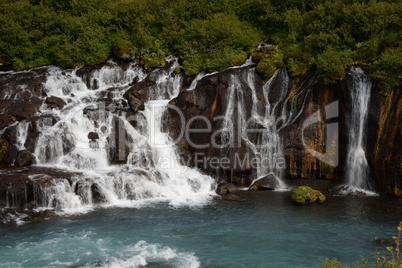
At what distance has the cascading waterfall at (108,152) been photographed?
2116 centimetres

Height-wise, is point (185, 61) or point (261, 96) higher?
point (185, 61)

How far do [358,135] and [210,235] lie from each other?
12055mm

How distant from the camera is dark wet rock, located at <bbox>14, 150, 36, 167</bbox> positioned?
911 inches

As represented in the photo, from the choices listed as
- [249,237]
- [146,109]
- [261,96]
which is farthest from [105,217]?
[261,96]

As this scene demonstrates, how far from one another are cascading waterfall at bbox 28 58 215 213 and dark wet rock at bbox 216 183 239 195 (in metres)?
0.60

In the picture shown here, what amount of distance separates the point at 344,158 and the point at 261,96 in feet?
22.7

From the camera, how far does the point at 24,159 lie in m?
23.2

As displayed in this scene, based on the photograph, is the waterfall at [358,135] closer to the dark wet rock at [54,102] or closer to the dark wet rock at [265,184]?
the dark wet rock at [265,184]

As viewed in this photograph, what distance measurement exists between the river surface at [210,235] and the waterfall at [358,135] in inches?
71.5

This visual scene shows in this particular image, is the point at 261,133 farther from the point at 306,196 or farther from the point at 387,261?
the point at 387,261

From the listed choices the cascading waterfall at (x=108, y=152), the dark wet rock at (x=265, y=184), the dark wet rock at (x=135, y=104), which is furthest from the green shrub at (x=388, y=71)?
the dark wet rock at (x=135, y=104)

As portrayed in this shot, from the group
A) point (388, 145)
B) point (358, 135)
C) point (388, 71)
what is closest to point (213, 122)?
point (358, 135)

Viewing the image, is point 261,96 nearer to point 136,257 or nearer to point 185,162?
point 185,162

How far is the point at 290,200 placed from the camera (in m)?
21.5
